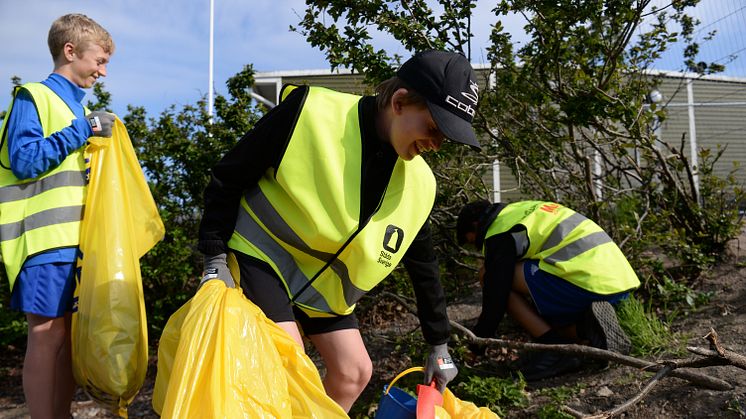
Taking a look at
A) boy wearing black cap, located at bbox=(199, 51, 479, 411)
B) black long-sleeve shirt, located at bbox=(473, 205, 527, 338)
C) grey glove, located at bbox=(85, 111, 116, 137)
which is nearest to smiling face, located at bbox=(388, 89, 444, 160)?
boy wearing black cap, located at bbox=(199, 51, 479, 411)

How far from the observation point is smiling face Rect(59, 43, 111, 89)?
8.73 ft

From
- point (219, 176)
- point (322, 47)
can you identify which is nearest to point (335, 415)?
point (219, 176)

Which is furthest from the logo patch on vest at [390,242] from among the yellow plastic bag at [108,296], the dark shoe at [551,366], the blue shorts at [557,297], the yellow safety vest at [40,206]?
the blue shorts at [557,297]

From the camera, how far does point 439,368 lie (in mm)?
2389

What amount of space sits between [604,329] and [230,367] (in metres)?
2.49

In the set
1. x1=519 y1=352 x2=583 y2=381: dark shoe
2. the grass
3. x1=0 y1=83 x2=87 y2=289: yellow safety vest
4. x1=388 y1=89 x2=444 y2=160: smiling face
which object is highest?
x1=388 y1=89 x2=444 y2=160: smiling face

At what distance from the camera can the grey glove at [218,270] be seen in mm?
1925

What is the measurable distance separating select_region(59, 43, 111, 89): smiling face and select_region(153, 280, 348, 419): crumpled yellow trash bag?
4.71 feet

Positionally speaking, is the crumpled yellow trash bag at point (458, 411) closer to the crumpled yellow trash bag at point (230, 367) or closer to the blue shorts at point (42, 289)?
the crumpled yellow trash bag at point (230, 367)

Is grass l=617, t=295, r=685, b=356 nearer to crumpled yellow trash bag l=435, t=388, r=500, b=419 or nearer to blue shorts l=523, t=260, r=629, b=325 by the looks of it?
blue shorts l=523, t=260, r=629, b=325

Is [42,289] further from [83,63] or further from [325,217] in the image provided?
[325,217]

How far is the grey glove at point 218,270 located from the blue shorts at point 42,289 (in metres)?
0.83

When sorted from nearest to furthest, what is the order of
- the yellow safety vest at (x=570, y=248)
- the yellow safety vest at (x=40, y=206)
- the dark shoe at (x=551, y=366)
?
the yellow safety vest at (x=40, y=206) < the dark shoe at (x=551, y=366) < the yellow safety vest at (x=570, y=248)

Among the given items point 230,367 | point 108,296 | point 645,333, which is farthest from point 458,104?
point 645,333
